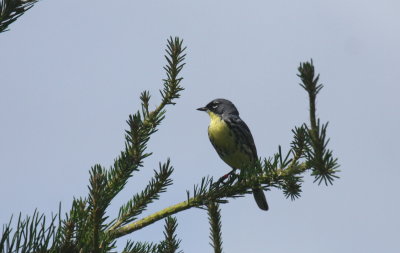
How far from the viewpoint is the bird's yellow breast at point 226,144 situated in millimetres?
9914

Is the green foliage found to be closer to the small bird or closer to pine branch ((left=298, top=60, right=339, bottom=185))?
pine branch ((left=298, top=60, right=339, bottom=185))

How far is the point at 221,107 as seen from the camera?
11.3 metres

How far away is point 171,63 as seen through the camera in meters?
5.00

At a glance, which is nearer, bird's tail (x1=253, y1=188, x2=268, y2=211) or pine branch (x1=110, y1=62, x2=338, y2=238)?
pine branch (x1=110, y1=62, x2=338, y2=238)

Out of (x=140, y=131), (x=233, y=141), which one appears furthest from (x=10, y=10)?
(x=233, y=141)

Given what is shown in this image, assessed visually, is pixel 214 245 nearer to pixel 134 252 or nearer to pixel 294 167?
pixel 134 252

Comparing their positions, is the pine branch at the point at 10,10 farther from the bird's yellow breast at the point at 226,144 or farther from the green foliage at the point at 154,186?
the bird's yellow breast at the point at 226,144

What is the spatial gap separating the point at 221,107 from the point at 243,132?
130cm

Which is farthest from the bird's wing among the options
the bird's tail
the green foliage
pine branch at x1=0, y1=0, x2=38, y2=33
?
pine branch at x1=0, y1=0, x2=38, y2=33

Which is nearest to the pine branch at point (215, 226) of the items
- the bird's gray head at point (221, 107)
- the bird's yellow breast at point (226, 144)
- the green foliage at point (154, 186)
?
the green foliage at point (154, 186)

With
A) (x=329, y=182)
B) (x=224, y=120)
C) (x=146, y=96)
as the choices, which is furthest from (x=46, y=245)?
(x=224, y=120)

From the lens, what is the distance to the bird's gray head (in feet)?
36.7

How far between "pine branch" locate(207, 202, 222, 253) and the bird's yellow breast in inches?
223

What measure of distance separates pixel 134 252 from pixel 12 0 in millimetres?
2016
